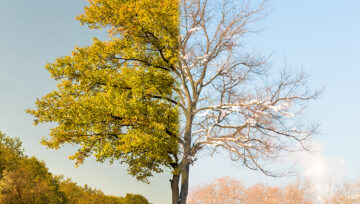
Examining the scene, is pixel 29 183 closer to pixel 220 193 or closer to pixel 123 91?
pixel 123 91

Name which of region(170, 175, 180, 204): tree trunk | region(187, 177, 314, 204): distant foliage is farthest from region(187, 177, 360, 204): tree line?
region(170, 175, 180, 204): tree trunk

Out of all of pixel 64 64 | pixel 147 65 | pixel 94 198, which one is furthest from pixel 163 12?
pixel 94 198

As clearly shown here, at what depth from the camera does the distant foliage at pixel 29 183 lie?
9359mm

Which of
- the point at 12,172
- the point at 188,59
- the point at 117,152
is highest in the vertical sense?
the point at 188,59

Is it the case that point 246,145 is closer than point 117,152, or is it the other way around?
point 117,152

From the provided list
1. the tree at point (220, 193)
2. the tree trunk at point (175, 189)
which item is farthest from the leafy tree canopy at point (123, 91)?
the tree at point (220, 193)

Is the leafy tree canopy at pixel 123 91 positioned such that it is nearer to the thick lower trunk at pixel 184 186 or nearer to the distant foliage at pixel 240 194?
the thick lower trunk at pixel 184 186

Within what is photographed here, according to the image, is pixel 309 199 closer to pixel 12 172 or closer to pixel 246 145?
pixel 246 145

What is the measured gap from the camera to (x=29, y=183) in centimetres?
973

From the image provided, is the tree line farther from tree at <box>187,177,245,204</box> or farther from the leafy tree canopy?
the leafy tree canopy

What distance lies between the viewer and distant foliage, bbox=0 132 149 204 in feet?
30.7

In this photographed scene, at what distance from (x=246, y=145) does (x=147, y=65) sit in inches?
212

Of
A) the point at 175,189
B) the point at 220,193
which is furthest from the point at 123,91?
the point at 220,193

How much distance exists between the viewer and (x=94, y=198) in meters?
12.5
